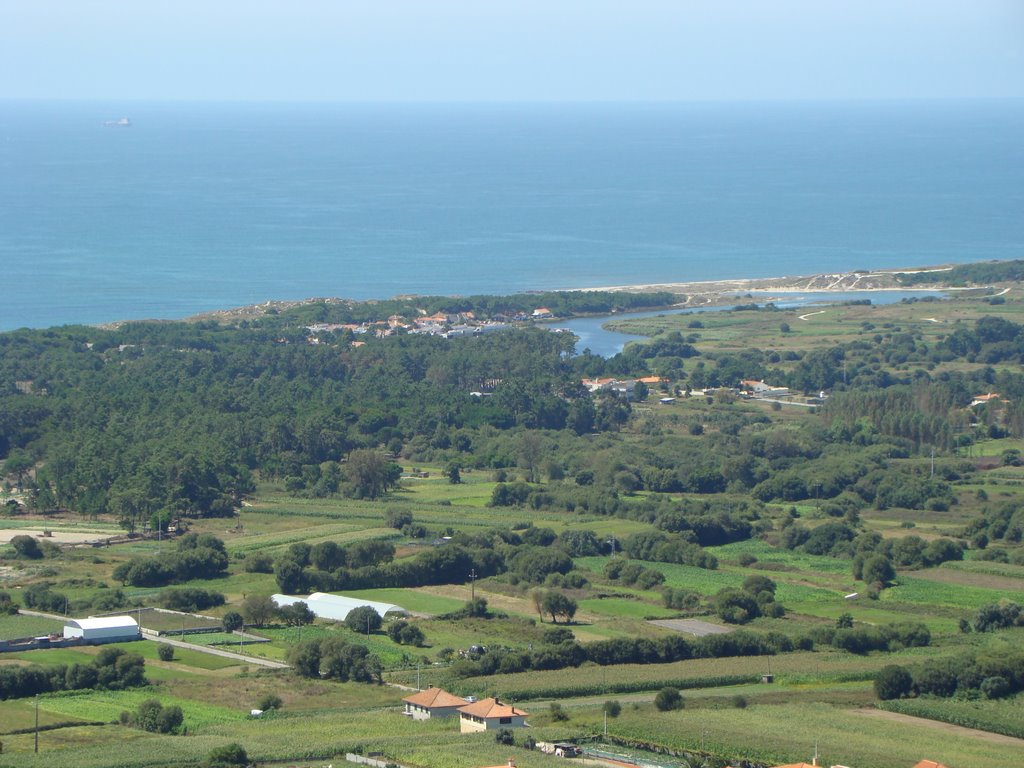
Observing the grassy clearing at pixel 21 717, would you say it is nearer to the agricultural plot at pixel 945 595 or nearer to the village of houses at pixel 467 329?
the agricultural plot at pixel 945 595

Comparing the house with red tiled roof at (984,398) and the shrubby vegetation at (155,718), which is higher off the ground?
the house with red tiled roof at (984,398)

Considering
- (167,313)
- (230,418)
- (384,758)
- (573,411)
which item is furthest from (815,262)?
(384,758)

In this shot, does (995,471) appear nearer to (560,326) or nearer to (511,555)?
(511,555)

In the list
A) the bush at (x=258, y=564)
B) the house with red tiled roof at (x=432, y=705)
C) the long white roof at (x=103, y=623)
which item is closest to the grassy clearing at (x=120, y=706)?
the house with red tiled roof at (x=432, y=705)

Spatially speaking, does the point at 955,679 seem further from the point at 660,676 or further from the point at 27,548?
the point at 27,548

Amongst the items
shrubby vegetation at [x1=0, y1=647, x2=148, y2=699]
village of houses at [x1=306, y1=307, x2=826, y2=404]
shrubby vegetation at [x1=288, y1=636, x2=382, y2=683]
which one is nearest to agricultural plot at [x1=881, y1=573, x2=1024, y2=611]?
shrubby vegetation at [x1=288, y1=636, x2=382, y2=683]

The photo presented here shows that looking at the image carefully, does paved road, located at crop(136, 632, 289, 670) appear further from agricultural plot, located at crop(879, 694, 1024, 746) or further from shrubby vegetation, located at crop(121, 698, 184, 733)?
agricultural plot, located at crop(879, 694, 1024, 746)

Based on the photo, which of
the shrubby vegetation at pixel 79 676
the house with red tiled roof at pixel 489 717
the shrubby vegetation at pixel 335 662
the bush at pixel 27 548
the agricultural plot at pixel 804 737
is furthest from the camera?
the bush at pixel 27 548
